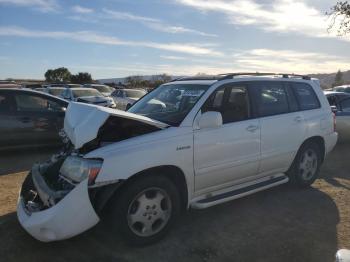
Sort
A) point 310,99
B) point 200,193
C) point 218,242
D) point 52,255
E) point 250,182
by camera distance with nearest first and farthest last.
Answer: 1. point 52,255
2. point 218,242
3. point 200,193
4. point 250,182
5. point 310,99

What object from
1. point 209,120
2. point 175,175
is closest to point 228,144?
point 209,120

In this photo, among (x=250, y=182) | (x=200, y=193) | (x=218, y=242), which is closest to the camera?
(x=218, y=242)

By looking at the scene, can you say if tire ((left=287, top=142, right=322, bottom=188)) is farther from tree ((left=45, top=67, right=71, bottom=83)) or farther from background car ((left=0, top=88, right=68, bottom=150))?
tree ((left=45, top=67, right=71, bottom=83))

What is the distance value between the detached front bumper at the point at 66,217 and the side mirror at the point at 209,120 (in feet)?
4.75

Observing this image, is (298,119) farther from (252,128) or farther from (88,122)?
(88,122)

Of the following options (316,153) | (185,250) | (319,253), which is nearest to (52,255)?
(185,250)

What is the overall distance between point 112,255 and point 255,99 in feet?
8.98

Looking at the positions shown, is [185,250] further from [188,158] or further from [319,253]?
[319,253]

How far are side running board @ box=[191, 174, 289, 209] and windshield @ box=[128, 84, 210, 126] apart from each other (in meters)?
0.96

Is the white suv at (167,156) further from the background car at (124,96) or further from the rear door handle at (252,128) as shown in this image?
the background car at (124,96)

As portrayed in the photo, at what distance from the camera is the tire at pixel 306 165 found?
19.9 ft

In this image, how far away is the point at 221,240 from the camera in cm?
434

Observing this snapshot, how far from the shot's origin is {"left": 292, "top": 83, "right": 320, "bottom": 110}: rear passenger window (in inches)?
241

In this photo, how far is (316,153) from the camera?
20.8 feet
